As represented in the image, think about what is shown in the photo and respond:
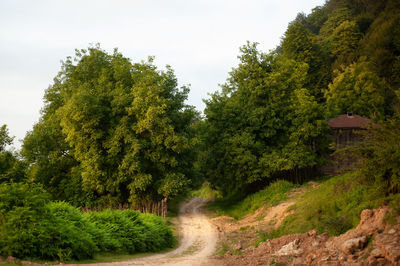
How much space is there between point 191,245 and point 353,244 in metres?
10.8

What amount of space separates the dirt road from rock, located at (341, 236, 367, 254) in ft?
17.3

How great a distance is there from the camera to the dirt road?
1234 cm

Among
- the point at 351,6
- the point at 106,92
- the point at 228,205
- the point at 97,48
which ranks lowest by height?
the point at 228,205

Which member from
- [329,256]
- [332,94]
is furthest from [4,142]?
[332,94]

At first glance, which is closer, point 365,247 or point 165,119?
point 365,247

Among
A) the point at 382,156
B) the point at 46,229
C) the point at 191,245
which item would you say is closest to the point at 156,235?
the point at 191,245

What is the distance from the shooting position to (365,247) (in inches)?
347

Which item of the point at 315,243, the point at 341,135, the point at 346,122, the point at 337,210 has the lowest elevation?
the point at 315,243

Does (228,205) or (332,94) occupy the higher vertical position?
(332,94)

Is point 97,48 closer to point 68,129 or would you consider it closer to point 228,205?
point 68,129

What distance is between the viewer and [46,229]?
9.59 metres

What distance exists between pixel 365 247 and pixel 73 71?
92.4 ft

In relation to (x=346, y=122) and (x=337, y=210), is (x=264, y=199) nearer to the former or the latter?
(x=337, y=210)

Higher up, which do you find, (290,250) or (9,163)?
(9,163)
